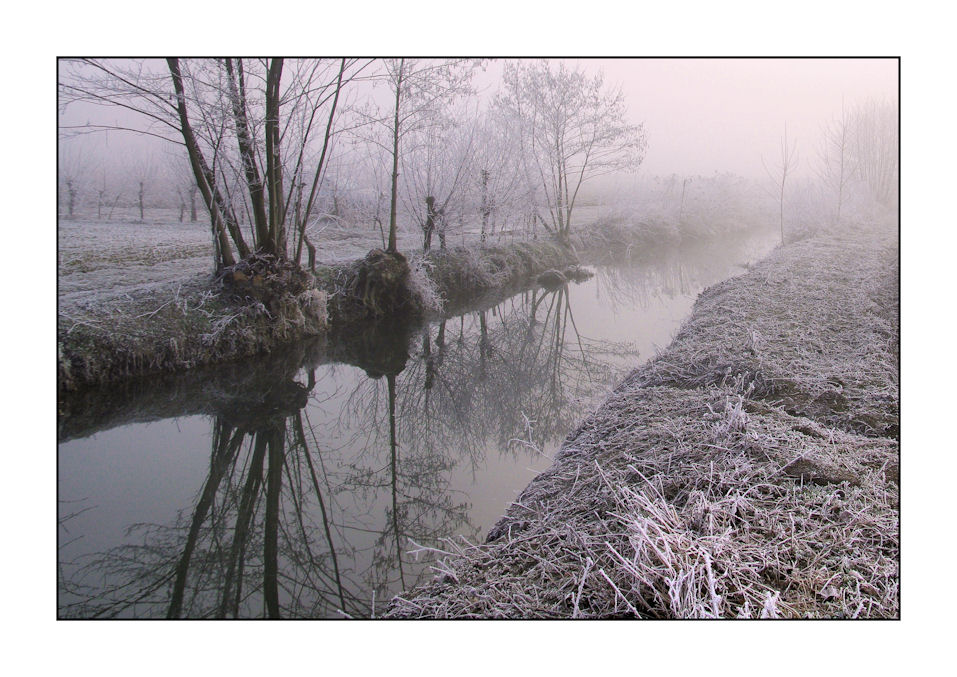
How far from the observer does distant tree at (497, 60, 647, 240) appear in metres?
6.76

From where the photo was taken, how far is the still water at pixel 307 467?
8.27 ft

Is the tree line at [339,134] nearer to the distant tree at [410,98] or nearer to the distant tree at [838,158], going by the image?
the distant tree at [410,98]

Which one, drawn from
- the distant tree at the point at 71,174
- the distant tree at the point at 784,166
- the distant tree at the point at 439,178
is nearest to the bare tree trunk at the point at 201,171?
the distant tree at the point at 71,174

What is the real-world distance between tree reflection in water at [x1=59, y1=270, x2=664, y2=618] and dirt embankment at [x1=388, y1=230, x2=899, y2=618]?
15.3 inches

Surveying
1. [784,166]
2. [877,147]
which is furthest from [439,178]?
[877,147]

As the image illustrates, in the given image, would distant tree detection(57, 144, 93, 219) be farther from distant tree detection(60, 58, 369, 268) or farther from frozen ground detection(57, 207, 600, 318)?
distant tree detection(60, 58, 369, 268)

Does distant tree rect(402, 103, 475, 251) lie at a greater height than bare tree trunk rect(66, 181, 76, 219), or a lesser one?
greater

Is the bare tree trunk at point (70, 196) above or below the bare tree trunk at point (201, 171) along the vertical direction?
below

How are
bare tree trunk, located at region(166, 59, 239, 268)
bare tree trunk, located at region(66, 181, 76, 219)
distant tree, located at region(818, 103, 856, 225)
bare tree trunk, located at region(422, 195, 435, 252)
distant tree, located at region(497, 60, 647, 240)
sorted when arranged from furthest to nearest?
1. bare tree trunk, located at region(422, 195, 435, 252)
2. distant tree, located at region(497, 60, 647, 240)
3. bare tree trunk, located at region(166, 59, 239, 268)
4. distant tree, located at region(818, 103, 856, 225)
5. bare tree trunk, located at region(66, 181, 76, 219)

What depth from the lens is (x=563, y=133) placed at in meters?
9.13

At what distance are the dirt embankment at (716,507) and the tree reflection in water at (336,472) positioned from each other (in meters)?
0.39

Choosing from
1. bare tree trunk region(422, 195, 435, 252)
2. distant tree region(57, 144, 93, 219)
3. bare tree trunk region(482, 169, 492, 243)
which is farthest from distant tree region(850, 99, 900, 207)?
bare tree trunk region(482, 169, 492, 243)
